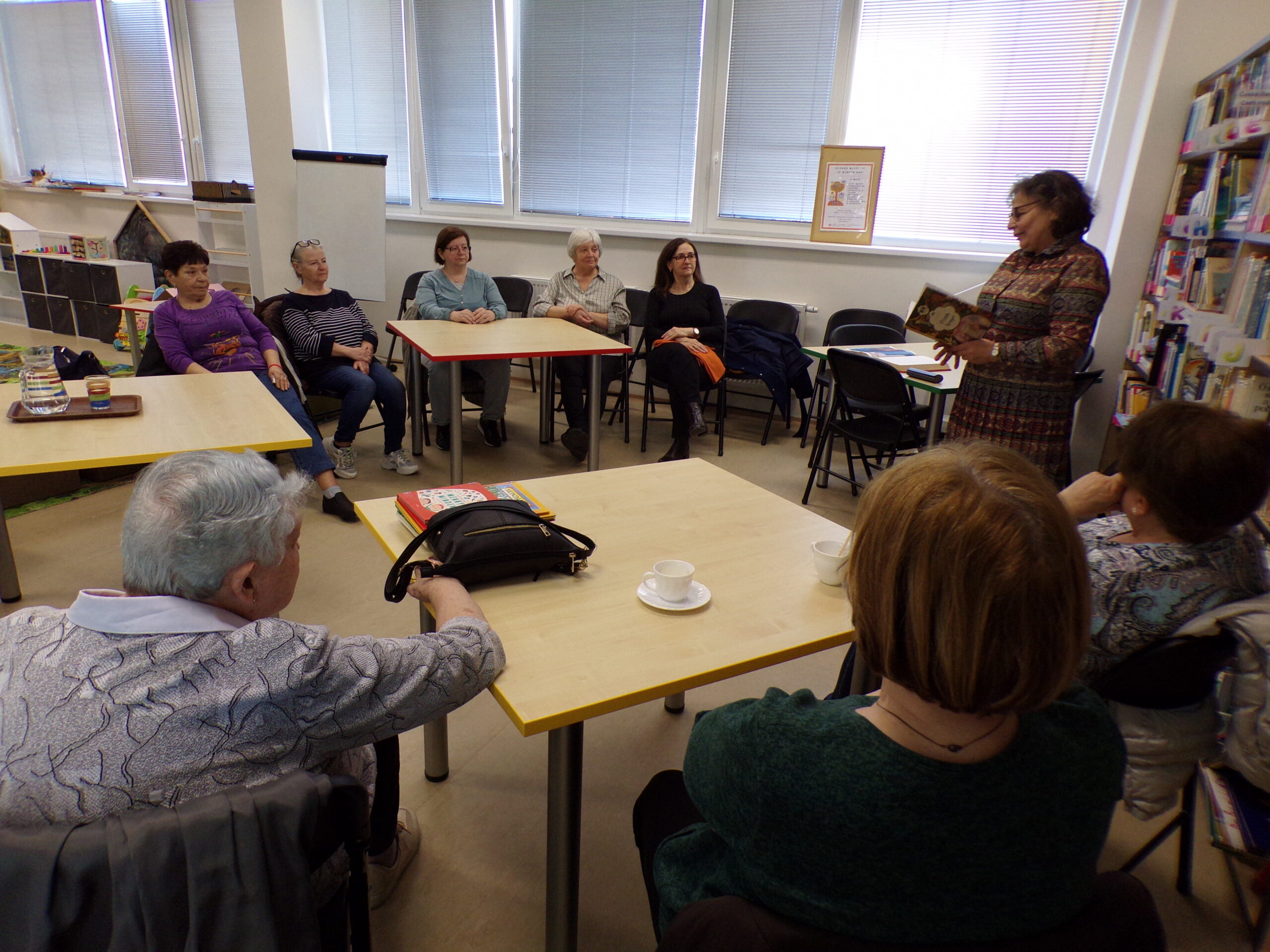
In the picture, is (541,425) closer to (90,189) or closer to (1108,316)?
(1108,316)

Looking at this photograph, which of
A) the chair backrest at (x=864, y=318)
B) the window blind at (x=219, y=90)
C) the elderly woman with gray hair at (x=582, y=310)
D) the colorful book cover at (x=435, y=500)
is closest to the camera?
the colorful book cover at (x=435, y=500)

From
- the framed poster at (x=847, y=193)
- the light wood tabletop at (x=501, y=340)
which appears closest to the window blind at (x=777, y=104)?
the framed poster at (x=847, y=193)

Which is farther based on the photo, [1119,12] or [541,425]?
[541,425]

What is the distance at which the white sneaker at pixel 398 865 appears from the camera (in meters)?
1.63

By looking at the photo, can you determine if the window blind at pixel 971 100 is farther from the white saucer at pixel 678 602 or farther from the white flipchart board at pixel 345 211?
the white saucer at pixel 678 602

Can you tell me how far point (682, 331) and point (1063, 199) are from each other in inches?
94.7

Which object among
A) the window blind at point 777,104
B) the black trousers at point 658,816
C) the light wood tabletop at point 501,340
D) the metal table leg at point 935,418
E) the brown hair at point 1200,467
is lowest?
the black trousers at point 658,816

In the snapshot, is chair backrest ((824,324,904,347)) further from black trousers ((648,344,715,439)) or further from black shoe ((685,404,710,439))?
black shoe ((685,404,710,439))

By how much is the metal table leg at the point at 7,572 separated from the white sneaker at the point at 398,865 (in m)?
1.89

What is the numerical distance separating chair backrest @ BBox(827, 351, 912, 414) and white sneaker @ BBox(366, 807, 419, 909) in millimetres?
2607

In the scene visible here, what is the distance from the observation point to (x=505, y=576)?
1.46m

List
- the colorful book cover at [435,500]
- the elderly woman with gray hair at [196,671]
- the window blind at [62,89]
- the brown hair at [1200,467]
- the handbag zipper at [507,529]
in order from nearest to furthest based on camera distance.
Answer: the elderly woman with gray hair at [196,671], the brown hair at [1200,467], the handbag zipper at [507,529], the colorful book cover at [435,500], the window blind at [62,89]

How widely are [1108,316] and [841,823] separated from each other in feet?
13.7

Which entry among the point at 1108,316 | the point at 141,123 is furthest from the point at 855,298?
the point at 141,123
